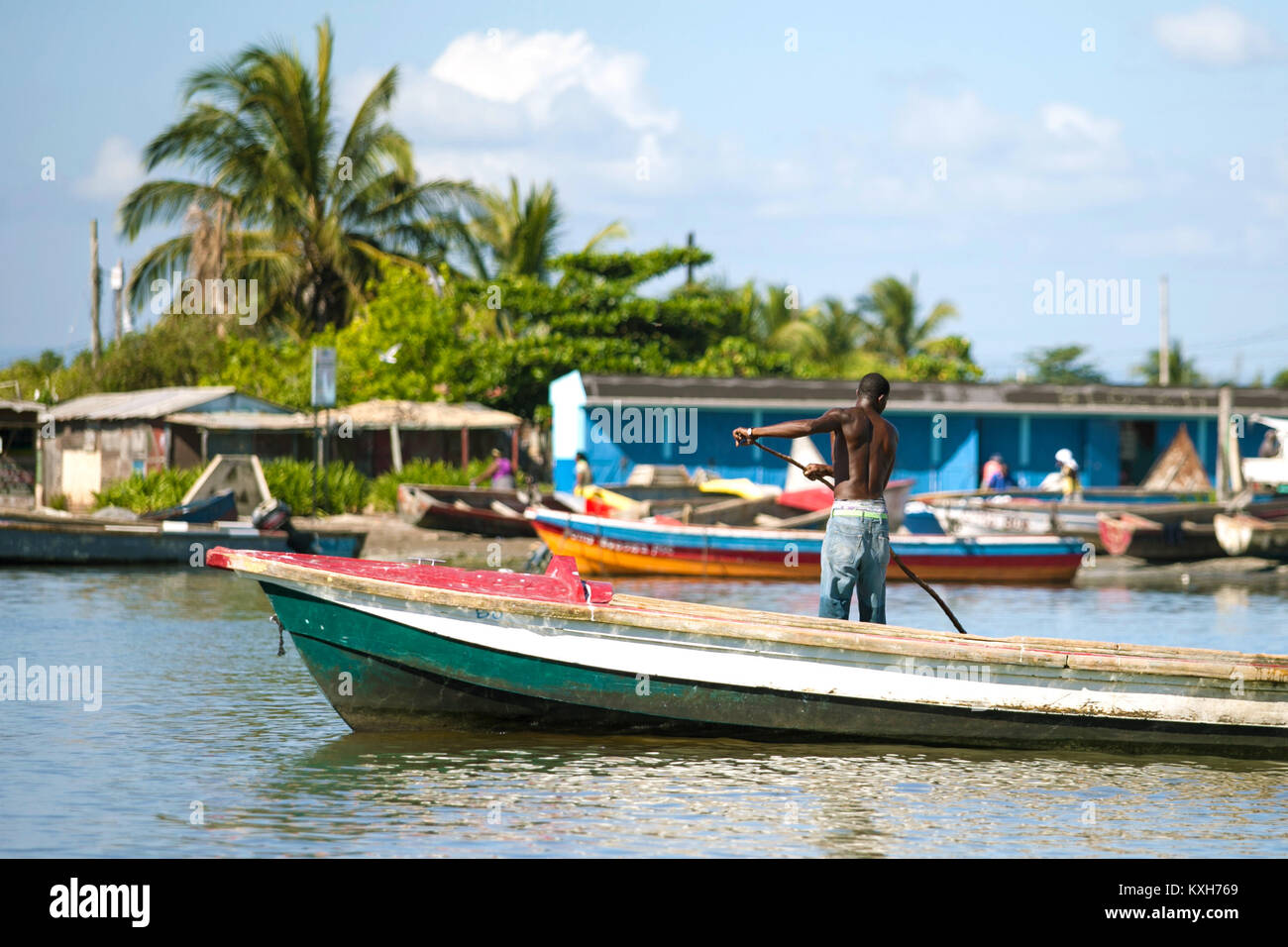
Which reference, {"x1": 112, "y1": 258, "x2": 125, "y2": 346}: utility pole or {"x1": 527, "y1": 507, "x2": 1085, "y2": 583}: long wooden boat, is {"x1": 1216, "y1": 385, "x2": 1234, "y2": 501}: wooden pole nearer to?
{"x1": 527, "y1": 507, "x2": 1085, "y2": 583}: long wooden boat

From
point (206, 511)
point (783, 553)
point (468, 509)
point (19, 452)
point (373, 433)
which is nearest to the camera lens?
point (783, 553)

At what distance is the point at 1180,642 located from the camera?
53.4 feet

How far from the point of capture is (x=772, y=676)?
9.30 m

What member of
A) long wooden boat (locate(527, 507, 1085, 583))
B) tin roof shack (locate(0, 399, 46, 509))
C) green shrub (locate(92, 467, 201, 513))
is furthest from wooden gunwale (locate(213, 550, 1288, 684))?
tin roof shack (locate(0, 399, 46, 509))

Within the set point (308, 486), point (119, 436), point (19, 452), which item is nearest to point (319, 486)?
point (308, 486)

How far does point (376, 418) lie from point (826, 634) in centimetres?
2423

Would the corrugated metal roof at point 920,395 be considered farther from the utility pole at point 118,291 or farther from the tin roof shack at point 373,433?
the utility pole at point 118,291

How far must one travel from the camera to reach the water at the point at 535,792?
7602 millimetres

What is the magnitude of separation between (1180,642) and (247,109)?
99.3ft

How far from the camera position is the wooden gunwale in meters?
9.10

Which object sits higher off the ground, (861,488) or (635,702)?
(861,488)

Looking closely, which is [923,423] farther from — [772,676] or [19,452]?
[772,676]

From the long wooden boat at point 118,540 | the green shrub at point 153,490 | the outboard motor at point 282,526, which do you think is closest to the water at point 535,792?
the outboard motor at point 282,526

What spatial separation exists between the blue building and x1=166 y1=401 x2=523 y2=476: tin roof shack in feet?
7.33
